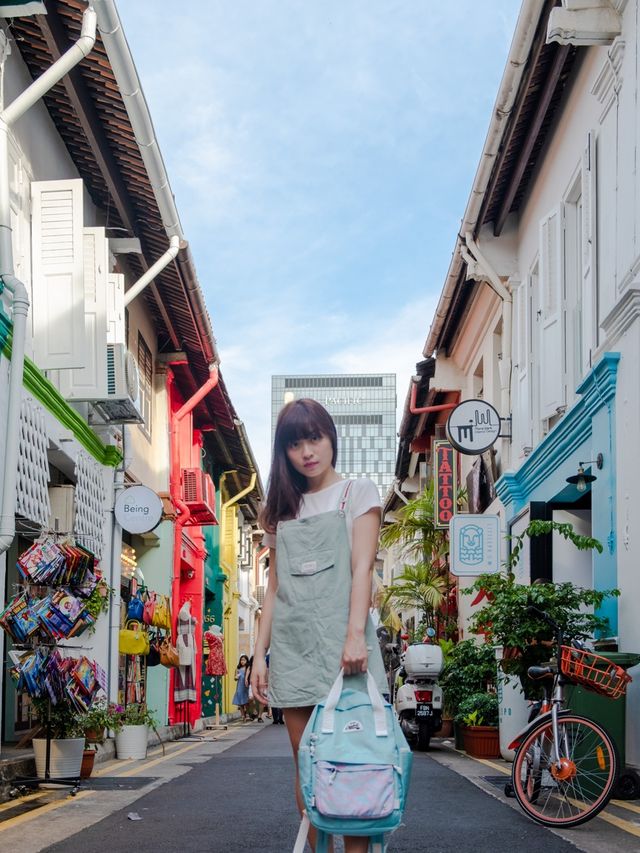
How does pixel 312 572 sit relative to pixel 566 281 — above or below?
below

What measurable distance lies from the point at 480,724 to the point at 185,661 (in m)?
7.38

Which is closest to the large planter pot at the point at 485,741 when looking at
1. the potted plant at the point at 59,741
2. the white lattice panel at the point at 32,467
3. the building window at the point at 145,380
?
the potted plant at the point at 59,741

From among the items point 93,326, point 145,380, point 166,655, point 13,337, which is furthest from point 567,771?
point 145,380

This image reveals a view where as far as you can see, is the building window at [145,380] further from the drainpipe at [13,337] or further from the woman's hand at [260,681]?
the woman's hand at [260,681]

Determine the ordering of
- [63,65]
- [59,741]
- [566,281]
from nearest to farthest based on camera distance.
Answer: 1. [63,65]
2. [59,741]
3. [566,281]

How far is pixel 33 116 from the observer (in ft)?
35.4

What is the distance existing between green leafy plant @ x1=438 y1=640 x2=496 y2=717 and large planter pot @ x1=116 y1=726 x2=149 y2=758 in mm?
3519

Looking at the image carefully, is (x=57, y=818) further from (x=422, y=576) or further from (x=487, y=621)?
(x=422, y=576)

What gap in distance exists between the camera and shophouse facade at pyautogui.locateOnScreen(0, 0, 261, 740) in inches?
366

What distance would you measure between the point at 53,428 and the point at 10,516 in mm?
3120

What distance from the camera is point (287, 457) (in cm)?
396

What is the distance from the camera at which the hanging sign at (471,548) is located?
13.9 m

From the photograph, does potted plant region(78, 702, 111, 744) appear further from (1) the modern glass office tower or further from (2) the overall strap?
(1) the modern glass office tower

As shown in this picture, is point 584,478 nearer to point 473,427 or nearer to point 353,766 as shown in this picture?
point 473,427
